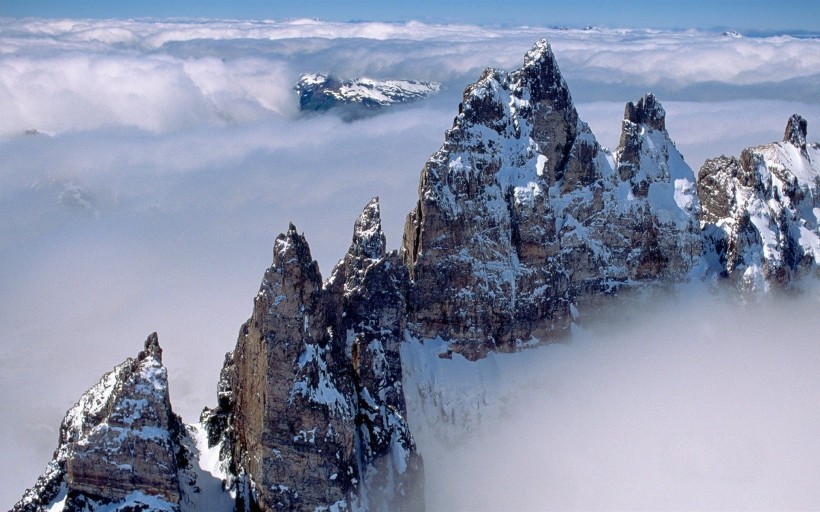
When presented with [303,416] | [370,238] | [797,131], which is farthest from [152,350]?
[797,131]

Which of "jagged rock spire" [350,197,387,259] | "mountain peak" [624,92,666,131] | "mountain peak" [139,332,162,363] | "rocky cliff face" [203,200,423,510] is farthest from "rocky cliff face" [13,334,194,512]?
"mountain peak" [624,92,666,131]

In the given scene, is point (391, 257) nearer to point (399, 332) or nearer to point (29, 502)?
point (399, 332)

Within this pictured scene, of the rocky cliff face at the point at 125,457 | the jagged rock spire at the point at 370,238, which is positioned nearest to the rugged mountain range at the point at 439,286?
the rocky cliff face at the point at 125,457

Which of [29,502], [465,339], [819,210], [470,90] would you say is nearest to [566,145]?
[470,90]

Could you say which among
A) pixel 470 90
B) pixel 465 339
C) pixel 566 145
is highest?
pixel 470 90

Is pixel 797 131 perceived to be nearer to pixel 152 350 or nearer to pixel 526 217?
pixel 526 217

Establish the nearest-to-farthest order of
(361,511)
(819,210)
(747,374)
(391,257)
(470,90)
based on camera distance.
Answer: (361,511), (391,257), (470,90), (747,374), (819,210)
